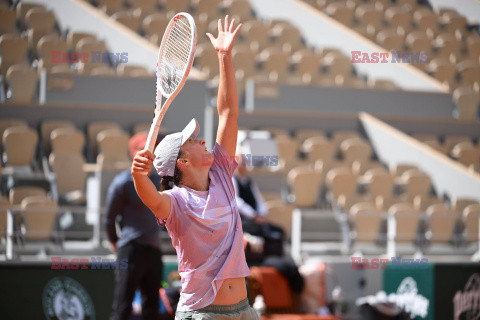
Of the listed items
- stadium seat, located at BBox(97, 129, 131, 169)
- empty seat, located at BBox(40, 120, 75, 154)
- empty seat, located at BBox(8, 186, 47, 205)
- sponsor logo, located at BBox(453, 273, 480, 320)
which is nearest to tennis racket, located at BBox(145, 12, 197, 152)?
sponsor logo, located at BBox(453, 273, 480, 320)

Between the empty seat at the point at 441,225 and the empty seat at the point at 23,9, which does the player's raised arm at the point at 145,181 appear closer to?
the empty seat at the point at 441,225

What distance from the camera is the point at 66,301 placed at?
5461mm

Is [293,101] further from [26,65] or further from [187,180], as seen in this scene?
[187,180]

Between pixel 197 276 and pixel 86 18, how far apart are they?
8997 mm

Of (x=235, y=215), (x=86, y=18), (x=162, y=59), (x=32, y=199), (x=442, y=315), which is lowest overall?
(x=442, y=315)

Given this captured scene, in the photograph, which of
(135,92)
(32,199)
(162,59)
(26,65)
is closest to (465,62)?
(135,92)

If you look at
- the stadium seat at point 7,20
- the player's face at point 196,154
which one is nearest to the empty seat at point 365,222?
the player's face at point 196,154

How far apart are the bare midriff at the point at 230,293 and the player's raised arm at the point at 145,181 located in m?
0.40

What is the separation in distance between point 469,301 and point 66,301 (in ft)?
11.0

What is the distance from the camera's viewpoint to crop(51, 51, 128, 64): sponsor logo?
33.1 ft

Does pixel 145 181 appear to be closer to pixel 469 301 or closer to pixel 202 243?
pixel 202 243

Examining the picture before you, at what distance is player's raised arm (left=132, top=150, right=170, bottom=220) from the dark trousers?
6.99ft

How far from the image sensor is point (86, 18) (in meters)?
11.3

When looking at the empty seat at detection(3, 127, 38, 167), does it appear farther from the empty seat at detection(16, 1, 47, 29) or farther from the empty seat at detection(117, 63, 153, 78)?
the empty seat at detection(16, 1, 47, 29)
